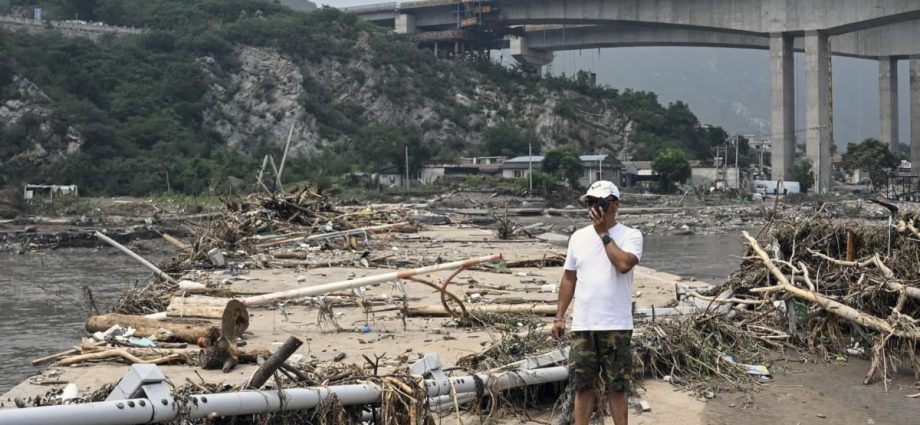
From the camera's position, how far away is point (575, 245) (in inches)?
215

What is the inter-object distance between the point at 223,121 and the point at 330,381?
67.5m

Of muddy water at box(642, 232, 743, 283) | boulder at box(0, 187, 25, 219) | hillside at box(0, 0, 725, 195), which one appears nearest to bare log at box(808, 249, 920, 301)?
muddy water at box(642, 232, 743, 283)

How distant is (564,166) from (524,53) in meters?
31.8

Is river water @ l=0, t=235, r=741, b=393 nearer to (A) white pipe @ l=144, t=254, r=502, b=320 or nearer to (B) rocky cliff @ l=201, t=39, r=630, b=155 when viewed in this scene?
(A) white pipe @ l=144, t=254, r=502, b=320

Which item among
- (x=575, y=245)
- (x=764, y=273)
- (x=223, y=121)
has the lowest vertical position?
(x=764, y=273)

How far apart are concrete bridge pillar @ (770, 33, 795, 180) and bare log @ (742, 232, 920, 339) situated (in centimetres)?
5478

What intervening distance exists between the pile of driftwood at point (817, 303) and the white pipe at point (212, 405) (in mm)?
2416

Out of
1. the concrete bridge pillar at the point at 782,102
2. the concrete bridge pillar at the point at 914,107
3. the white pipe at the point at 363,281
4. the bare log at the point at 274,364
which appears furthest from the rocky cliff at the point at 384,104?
the bare log at the point at 274,364

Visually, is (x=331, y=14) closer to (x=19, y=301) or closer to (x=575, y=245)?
(x=19, y=301)

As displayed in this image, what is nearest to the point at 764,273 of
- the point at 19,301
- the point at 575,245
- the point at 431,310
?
the point at 431,310

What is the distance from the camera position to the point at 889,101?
78688 millimetres

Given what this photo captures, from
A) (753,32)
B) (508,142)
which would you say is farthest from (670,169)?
(508,142)

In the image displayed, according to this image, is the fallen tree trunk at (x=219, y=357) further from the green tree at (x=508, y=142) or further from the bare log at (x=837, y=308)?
the green tree at (x=508, y=142)

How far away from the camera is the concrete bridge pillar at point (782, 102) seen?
60.7 metres
